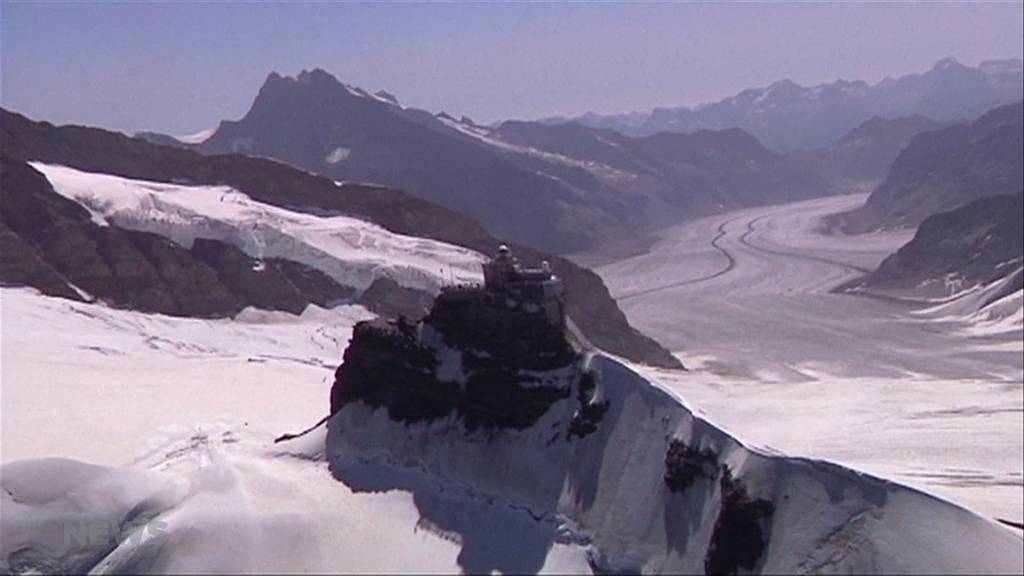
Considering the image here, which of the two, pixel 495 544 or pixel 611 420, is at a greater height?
pixel 611 420

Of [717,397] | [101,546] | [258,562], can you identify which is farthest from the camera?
[717,397]

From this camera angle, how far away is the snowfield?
176 feet

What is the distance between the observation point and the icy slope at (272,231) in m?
96.8

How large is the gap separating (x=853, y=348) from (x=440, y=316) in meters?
77.5

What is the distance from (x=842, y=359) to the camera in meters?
98.6

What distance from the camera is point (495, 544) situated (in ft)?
95.6

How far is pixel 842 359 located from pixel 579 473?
246 ft

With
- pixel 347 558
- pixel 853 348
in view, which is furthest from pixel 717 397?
pixel 347 558

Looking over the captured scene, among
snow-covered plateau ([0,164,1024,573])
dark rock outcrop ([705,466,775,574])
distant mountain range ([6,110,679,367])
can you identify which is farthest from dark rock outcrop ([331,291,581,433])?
distant mountain range ([6,110,679,367])

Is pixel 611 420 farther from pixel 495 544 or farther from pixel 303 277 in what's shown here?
pixel 303 277

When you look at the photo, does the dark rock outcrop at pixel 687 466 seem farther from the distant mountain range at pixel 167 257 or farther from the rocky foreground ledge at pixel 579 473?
the distant mountain range at pixel 167 257

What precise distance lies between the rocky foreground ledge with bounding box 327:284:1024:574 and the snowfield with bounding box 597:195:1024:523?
15.4 feet

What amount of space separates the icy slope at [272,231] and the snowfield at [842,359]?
93.4 ft

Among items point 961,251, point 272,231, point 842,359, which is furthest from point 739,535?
point 961,251
